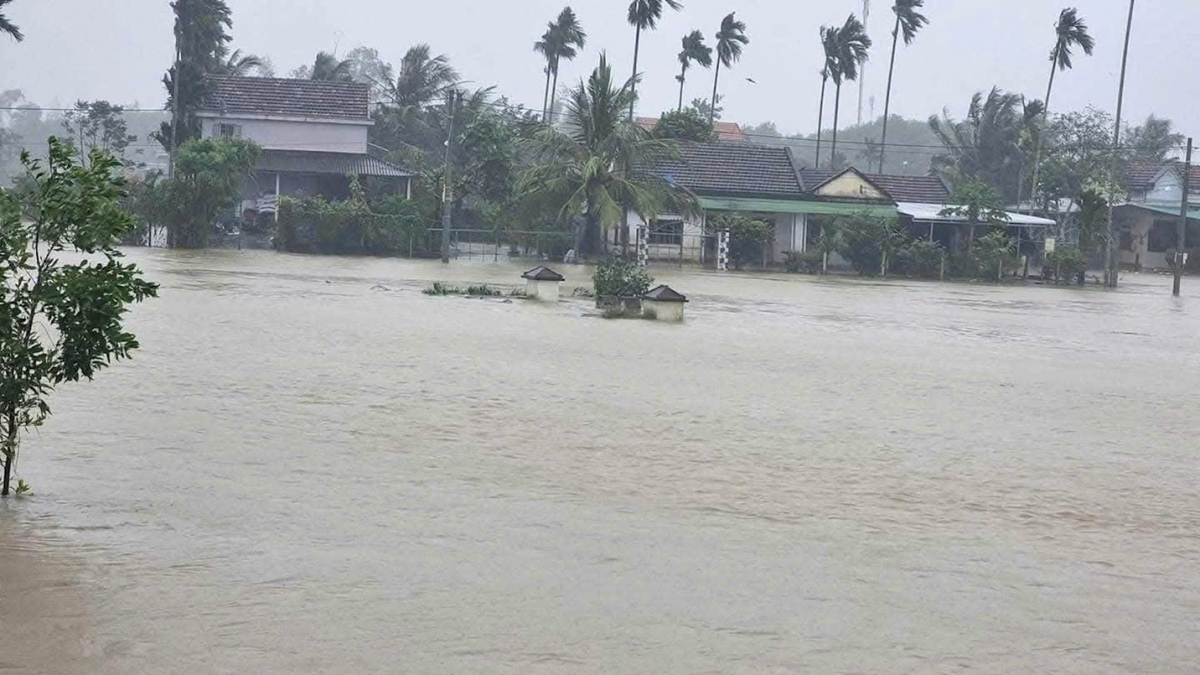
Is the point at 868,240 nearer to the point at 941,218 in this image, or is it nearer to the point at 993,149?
the point at 941,218

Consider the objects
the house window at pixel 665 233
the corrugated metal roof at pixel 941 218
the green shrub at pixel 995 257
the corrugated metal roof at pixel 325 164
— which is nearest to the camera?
the green shrub at pixel 995 257

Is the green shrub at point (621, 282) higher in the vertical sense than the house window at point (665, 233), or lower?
lower

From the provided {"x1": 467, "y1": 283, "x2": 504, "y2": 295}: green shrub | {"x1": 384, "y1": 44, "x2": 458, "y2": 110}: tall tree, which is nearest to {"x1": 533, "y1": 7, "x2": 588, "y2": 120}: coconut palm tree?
{"x1": 384, "y1": 44, "x2": 458, "y2": 110}: tall tree

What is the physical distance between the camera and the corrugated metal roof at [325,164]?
5244 cm

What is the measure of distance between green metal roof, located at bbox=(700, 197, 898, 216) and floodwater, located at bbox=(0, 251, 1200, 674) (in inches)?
1157

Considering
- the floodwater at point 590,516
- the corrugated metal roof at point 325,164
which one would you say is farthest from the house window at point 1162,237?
the floodwater at point 590,516

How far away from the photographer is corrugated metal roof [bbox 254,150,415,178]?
172 feet

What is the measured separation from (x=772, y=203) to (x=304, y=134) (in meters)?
18.1

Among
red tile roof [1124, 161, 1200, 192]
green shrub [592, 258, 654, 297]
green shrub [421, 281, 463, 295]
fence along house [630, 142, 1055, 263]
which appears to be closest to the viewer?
green shrub [592, 258, 654, 297]

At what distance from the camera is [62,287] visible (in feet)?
26.3

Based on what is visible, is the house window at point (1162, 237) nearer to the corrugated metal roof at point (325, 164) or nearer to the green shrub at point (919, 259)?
the green shrub at point (919, 259)

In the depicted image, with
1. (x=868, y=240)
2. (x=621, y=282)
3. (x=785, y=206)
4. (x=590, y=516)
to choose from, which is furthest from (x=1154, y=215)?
(x=590, y=516)

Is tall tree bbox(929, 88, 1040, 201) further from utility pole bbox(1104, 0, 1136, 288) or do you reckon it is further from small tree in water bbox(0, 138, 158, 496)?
small tree in water bbox(0, 138, 158, 496)

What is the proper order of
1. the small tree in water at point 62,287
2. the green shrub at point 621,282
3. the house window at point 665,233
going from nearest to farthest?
1. the small tree in water at point 62,287
2. the green shrub at point 621,282
3. the house window at point 665,233
